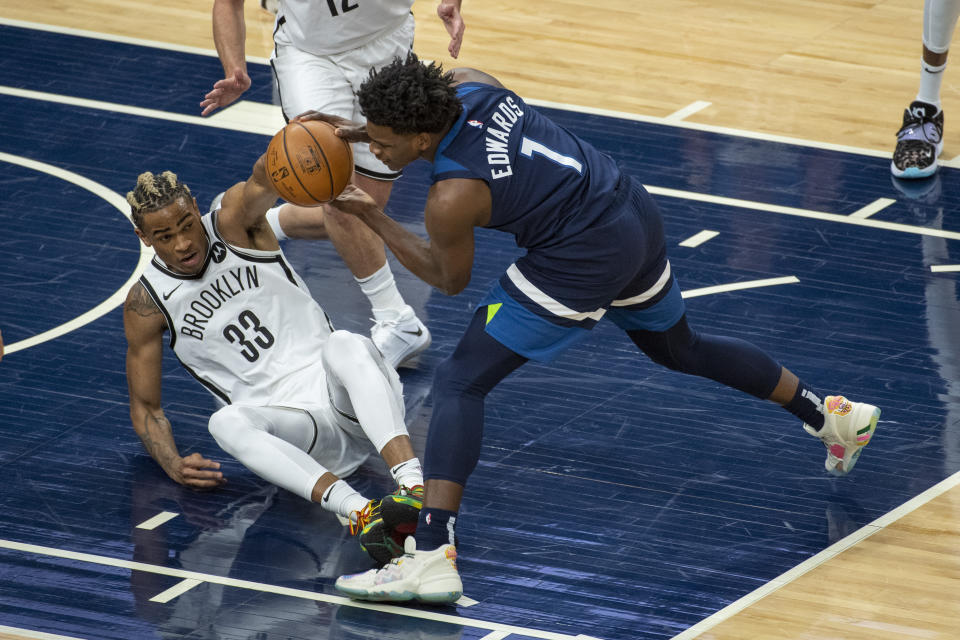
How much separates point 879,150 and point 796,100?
951mm

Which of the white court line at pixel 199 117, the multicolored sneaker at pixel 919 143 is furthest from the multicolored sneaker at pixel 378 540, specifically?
the multicolored sneaker at pixel 919 143

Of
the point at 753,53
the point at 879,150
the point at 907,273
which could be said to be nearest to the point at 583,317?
the point at 907,273

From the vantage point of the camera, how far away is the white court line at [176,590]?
5.06m

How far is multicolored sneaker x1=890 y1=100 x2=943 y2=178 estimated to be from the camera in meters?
8.84

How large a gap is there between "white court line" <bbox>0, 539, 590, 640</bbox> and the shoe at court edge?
57.2 inches

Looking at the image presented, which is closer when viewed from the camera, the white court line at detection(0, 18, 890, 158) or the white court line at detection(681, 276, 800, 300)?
the white court line at detection(681, 276, 800, 300)

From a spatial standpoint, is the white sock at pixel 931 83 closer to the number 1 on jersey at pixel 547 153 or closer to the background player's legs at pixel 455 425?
the number 1 on jersey at pixel 547 153

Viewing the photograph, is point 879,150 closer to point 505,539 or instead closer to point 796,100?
point 796,100

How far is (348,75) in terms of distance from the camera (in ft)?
22.8

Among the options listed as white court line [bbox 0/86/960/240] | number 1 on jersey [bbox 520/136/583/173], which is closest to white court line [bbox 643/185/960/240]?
white court line [bbox 0/86/960/240]

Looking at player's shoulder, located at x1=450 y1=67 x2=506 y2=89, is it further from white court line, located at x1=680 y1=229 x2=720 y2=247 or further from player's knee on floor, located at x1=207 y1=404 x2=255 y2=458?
white court line, located at x1=680 y1=229 x2=720 y2=247

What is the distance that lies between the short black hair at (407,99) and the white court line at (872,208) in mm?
4154

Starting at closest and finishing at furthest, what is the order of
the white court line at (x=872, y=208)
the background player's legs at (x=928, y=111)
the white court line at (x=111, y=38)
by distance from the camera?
the white court line at (x=872, y=208) → the background player's legs at (x=928, y=111) → the white court line at (x=111, y=38)

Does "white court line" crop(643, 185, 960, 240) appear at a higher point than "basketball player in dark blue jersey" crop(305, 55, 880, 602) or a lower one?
lower
